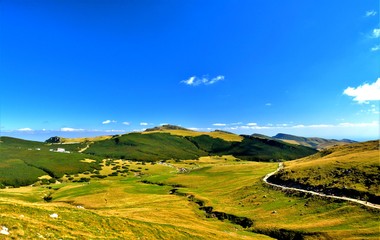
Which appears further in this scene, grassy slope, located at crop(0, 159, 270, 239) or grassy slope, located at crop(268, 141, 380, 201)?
grassy slope, located at crop(268, 141, 380, 201)

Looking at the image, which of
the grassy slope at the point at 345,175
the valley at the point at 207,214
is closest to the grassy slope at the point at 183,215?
the valley at the point at 207,214

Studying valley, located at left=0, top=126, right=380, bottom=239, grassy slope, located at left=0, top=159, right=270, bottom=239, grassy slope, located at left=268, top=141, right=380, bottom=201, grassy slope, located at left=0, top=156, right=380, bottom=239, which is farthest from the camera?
grassy slope, located at left=268, top=141, right=380, bottom=201

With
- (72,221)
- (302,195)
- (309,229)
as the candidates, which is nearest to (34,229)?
(72,221)

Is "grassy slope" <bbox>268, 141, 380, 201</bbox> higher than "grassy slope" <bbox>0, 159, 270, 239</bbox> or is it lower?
higher

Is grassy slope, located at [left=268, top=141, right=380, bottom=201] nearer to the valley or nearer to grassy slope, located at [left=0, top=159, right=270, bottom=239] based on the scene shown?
the valley

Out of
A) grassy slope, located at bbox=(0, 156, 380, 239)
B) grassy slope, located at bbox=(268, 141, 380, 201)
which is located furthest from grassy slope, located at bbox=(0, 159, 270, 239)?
grassy slope, located at bbox=(268, 141, 380, 201)

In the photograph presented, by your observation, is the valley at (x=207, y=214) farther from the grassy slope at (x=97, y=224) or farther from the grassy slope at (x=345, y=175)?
the grassy slope at (x=345, y=175)

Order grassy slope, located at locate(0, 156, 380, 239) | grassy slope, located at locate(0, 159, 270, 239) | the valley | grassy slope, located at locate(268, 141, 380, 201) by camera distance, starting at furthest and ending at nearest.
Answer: grassy slope, located at locate(268, 141, 380, 201) < the valley < grassy slope, located at locate(0, 156, 380, 239) < grassy slope, located at locate(0, 159, 270, 239)

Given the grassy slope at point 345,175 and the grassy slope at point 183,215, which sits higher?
the grassy slope at point 345,175

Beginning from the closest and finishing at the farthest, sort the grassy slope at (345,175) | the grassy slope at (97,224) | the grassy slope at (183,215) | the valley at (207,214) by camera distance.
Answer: the grassy slope at (97,224)
the grassy slope at (183,215)
the valley at (207,214)
the grassy slope at (345,175)

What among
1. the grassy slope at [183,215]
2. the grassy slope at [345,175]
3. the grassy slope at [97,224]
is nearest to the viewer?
the grassy slope at [97,224]

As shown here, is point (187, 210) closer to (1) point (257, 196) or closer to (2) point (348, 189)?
(1) point (257, 196)

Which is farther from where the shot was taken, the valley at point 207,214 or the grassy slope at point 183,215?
the valley at point 207,214

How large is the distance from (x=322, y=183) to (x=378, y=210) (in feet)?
82.9
